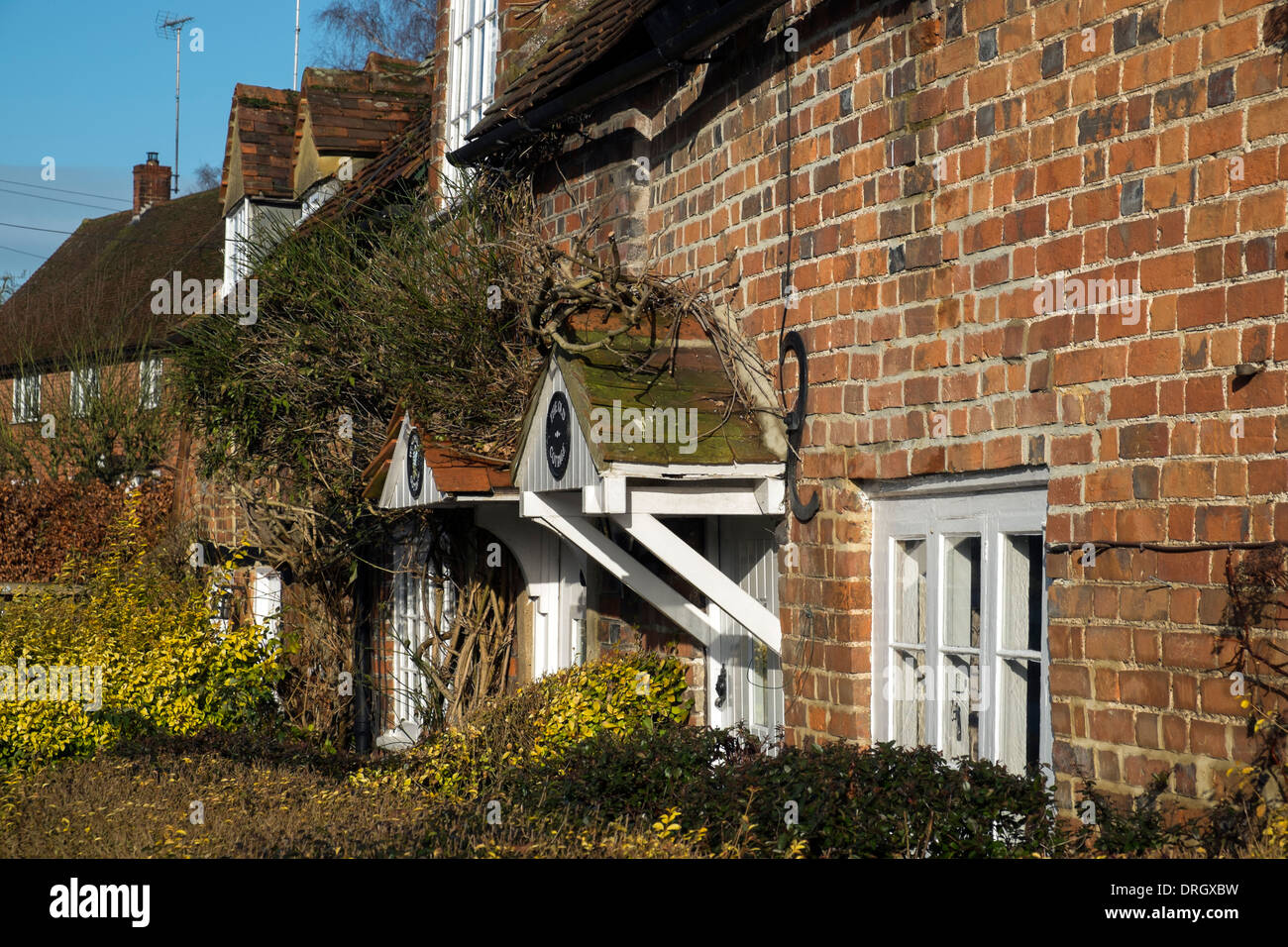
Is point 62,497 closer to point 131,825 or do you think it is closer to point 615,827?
point 131,825

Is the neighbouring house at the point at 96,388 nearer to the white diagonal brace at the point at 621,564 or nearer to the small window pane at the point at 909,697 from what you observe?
the white diagonal brace at the point at 621,564

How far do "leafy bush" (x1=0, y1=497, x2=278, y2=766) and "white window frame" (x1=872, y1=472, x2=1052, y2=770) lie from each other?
556 cm

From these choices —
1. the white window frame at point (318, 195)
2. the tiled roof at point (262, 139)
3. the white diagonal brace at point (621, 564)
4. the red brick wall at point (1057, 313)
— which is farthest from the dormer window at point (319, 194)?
the red brick wall at point (1057, 313)

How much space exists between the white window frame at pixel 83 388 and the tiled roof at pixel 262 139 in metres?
5.83

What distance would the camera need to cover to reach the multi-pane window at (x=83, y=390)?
2034 centimetres

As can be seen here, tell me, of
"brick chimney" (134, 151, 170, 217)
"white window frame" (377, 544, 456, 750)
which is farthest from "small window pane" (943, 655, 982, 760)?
"brick chimney" (134, 151, 170, 217)

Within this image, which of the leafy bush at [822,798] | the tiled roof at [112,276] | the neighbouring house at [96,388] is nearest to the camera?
the leafy bush at [822,798]

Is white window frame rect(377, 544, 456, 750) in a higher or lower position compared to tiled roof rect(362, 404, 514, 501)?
lower

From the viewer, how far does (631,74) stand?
6.68 metres

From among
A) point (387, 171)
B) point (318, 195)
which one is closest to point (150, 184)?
point (318, 195)

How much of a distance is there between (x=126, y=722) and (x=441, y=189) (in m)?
4.53

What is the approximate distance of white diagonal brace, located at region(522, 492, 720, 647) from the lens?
6410 millimetres

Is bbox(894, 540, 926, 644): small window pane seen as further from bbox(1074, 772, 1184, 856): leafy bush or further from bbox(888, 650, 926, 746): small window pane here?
bbox(1074, 772, 1184, 856): leafy bush

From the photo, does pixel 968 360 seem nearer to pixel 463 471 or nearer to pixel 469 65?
pixel 463 471
